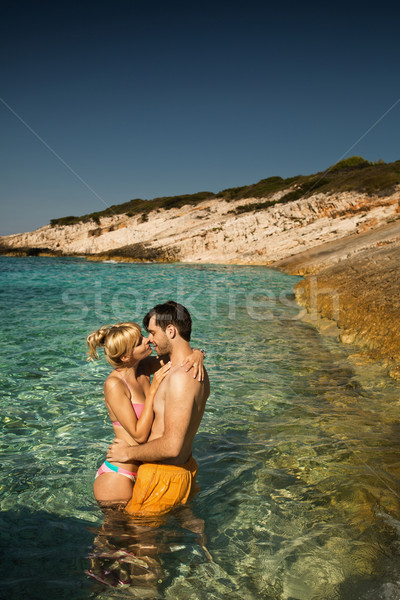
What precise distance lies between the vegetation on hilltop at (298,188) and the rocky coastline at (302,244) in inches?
39.1

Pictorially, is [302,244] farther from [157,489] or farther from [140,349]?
[157,489]

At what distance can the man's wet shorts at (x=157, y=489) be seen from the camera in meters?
3.40

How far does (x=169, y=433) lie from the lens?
327 centimetres

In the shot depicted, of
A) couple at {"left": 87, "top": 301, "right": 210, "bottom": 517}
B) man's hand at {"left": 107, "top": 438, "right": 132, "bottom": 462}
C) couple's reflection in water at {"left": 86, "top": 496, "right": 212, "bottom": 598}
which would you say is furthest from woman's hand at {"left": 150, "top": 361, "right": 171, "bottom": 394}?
couple's reflection in water at {"left": 86, "top": 496, "right": 212, "bottom": 598}

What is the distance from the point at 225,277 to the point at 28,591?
84.3 feet

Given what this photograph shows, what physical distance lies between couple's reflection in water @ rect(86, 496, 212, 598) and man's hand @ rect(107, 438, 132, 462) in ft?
1.41

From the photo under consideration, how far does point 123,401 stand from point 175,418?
0.56 meters

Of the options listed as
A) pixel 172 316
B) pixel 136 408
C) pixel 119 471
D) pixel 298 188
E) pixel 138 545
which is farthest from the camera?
pixel 298 188

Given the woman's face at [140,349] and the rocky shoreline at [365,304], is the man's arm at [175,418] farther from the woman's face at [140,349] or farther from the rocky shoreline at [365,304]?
the rocky shoreline at [365,304]

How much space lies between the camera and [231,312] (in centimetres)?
1512

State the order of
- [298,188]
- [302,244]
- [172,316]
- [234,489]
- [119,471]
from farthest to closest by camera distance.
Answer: [298,188] → [302,244] → [234,489] → [119,471] → [172,316]

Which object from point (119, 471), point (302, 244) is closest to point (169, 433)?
point (119, 471)

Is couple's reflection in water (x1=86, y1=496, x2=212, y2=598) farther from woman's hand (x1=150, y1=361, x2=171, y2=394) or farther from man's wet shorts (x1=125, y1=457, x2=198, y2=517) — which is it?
woman's hand (x1=150, y1=361, x2=171, y2=394)

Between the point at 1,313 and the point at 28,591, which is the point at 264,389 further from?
the point at 1,313
